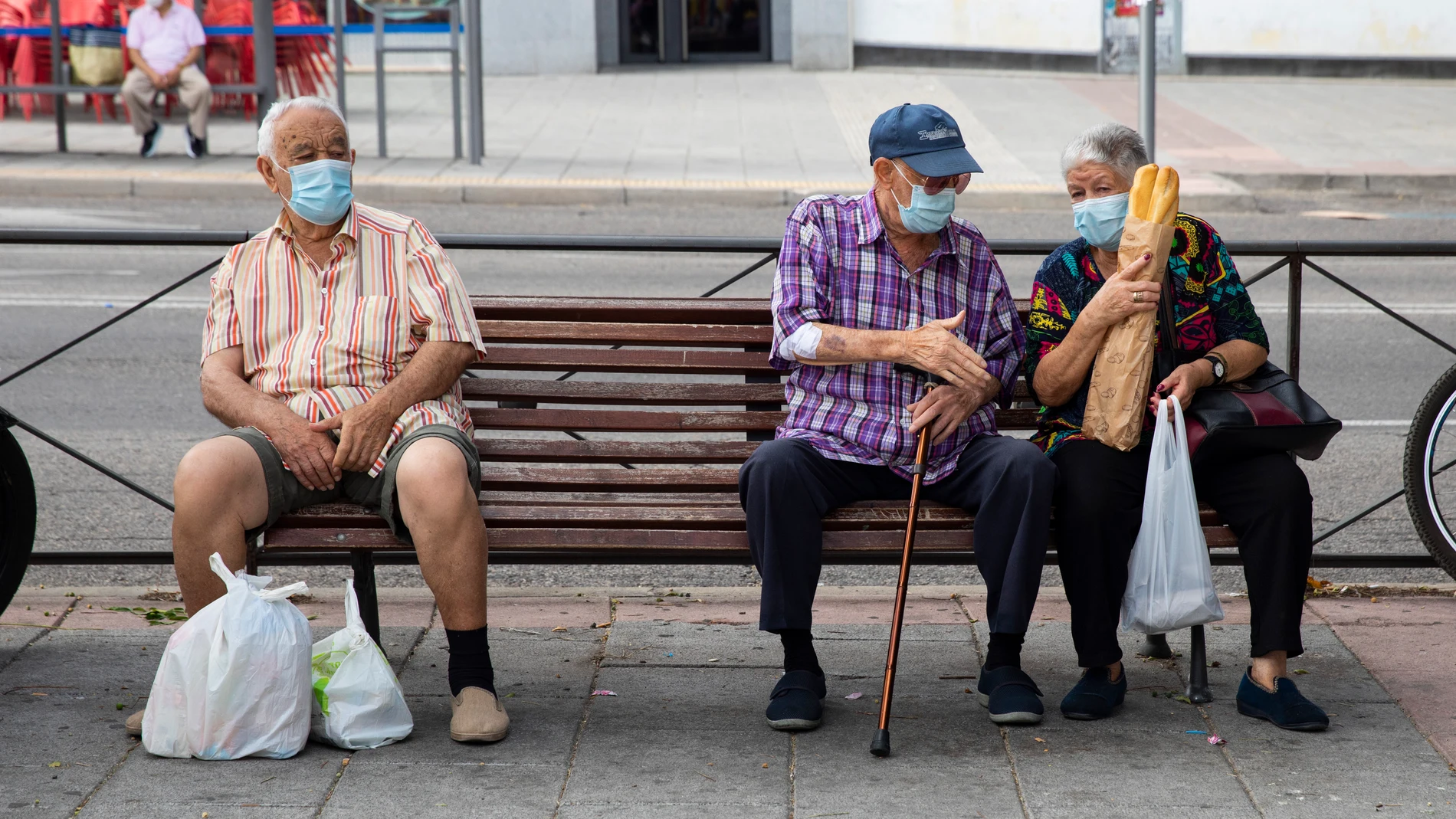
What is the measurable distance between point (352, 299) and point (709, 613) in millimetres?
1383

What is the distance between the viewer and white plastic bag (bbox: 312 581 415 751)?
11.1ft

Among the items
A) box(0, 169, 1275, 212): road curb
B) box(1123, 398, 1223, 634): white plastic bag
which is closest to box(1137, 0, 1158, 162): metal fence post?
box(0, 169, 1275, 212): road curb

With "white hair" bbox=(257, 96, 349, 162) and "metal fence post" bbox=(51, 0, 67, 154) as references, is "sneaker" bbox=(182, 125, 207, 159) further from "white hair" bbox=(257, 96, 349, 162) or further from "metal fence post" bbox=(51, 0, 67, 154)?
"white hair" bbox=(257, 96, 349, 162)

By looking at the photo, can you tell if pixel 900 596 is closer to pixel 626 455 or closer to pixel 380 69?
pixel 626 455

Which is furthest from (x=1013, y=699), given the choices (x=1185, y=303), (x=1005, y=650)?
(x=1185, y=303)

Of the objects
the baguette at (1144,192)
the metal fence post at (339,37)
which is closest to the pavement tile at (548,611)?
the baguette at (1144,192)

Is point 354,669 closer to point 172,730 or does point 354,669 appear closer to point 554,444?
point 172,730

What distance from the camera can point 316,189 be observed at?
3695mm

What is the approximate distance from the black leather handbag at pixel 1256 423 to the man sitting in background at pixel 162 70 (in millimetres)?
13087

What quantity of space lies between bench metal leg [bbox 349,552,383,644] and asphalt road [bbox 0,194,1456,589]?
116cm

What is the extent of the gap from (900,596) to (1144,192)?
108 cm

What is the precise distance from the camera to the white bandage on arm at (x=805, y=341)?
3635 millimetres

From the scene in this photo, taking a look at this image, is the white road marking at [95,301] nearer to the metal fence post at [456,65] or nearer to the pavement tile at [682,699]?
the metal fence post at [456,65]

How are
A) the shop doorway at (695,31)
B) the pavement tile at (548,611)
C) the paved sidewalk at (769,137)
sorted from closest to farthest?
the pavement tile at (548,611), the paved sidewalk at (769,137), the shop doorway at (695,31)
